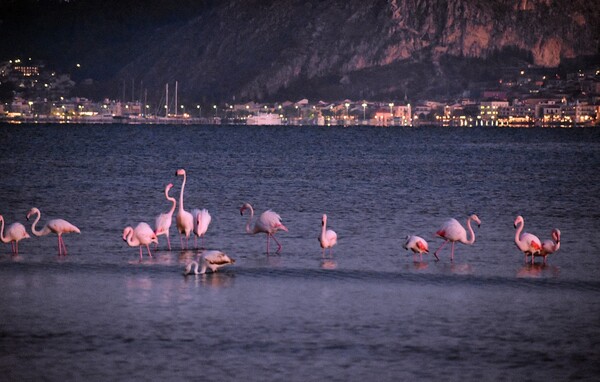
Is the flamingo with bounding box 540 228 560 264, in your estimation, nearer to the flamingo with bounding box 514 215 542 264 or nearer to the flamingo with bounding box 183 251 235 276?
the flamingo with bounding box 514 215 542 264

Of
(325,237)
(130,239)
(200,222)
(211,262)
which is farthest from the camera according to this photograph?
(200,222)

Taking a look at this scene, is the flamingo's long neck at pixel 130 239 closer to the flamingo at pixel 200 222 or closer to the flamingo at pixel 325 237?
the flamingo at pixel 200 222

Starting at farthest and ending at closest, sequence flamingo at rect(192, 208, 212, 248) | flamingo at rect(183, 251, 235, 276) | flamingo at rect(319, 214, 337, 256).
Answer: flamingo at rect(192, 208, 212, 248) < flamingo at rect(319, 214, 337, 256) < flamingo at rect(183, 251, 235, 276)

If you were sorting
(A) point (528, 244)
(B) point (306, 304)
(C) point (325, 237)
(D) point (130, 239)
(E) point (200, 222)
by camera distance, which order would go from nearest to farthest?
(B) point (306, 304)
(D) point (130, 239)
(A) point (528, 244)
(C) point (325, 237)
(E) point (200, 222)

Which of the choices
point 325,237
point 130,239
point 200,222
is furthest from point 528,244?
point 130,239

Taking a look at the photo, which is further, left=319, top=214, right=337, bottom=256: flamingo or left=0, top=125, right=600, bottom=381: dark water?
left=319, top=214, right=337, bottom=256: flamingo

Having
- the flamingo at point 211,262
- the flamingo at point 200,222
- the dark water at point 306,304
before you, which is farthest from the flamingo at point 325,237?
the flamingo at point 211,262

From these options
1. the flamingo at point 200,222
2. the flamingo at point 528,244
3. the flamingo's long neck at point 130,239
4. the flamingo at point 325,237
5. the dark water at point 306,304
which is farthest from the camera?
the flamingo at point 200,222

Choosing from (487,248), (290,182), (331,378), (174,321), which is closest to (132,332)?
(174,321)

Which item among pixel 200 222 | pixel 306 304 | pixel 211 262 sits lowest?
pixel 306 304

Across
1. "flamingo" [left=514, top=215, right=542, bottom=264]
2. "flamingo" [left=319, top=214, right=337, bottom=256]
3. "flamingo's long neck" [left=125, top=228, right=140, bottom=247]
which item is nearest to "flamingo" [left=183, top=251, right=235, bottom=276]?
"flamingo's long neck" [left=125, top=228, right=140, bottom=247]

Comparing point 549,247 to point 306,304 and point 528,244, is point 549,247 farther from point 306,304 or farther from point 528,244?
point 306,304

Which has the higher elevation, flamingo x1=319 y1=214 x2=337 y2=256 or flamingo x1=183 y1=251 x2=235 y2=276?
flamingo x1=319 y1=214 x2=337 y2=256

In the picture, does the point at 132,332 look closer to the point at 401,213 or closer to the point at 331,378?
the point at 331,378
